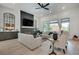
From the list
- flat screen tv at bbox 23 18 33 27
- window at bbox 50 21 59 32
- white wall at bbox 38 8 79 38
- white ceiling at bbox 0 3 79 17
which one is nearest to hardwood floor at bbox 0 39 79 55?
white wall at bbox 38 8 79 38

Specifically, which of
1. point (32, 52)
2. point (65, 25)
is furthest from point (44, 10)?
point (32, 52)

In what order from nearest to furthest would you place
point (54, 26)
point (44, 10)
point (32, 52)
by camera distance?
1. point (32, 52)
2. point (54, 26)
3. point (44, 10)

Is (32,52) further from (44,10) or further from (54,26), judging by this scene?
(44,10)

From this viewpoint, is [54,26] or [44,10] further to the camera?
[44,10]

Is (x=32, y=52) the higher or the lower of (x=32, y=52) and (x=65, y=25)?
the lower

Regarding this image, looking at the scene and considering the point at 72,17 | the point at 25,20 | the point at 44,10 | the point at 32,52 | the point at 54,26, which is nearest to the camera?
the point at 32,52

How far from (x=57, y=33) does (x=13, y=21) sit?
2780mm

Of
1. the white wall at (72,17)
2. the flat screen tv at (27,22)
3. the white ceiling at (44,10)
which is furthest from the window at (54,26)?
the flat screen tv at (27,22)

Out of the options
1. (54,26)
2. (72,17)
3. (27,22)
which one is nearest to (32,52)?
(54,26)

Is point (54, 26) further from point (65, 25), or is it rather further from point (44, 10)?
point (44, 10)

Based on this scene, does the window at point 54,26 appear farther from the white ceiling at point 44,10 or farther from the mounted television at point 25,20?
the mounted television at point 25,20

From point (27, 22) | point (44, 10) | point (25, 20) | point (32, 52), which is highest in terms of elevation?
point (44, 10)
